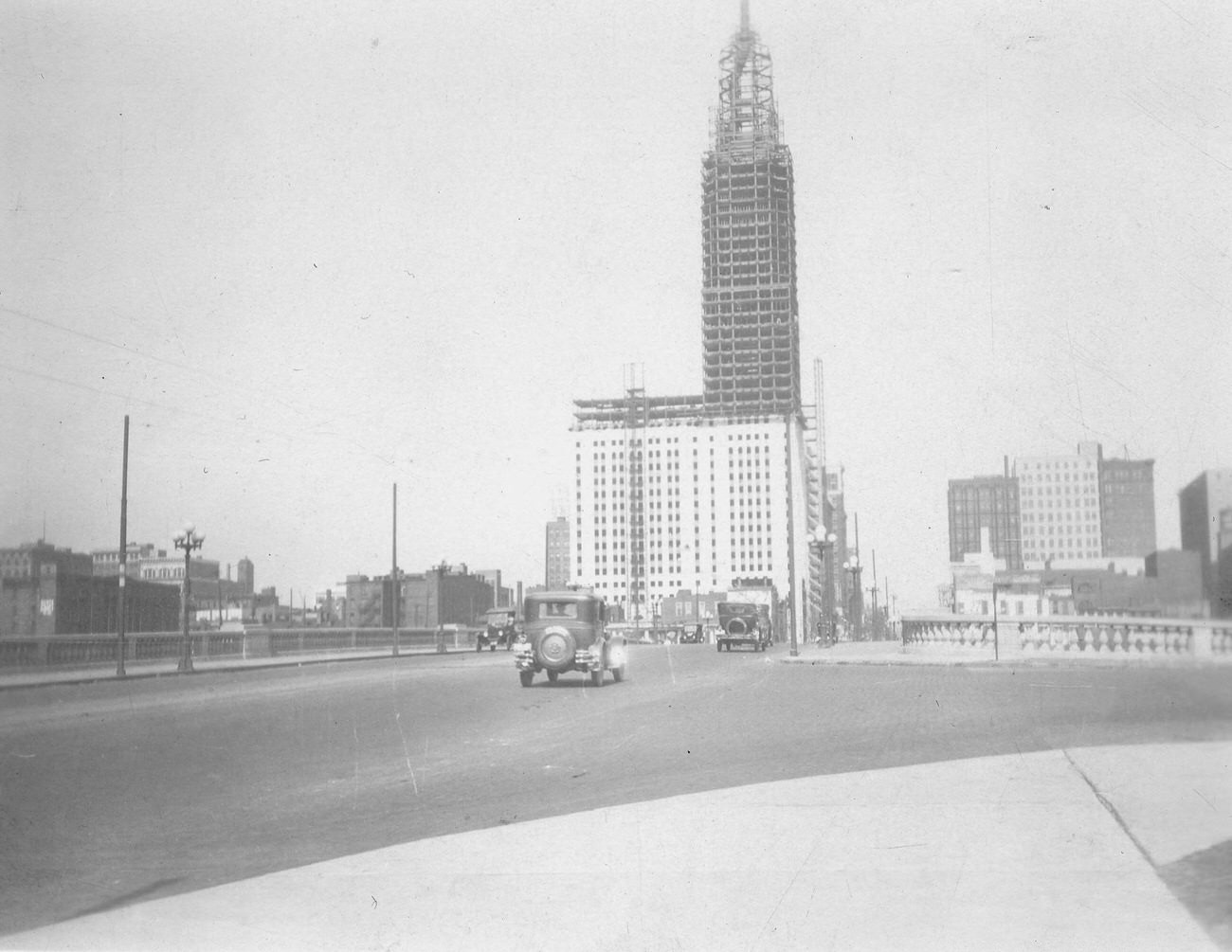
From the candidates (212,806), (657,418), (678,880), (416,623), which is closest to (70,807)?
(212,806)

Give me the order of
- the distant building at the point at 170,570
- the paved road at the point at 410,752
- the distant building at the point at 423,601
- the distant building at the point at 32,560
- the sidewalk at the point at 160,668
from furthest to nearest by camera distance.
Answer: the distant building at the point at 423,601 → the distant building at the point at 170,570 → the sidewalk at the point at 160,668 → the distant building at the point at 32,560 → the paved road at the point at 410,752

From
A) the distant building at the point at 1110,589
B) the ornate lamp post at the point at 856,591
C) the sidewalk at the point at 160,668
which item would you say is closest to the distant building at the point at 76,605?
the sidewalk at the point at 160,668

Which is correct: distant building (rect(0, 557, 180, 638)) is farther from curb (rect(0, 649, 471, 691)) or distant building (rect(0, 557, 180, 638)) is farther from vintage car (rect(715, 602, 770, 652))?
vintage car (rect(715, 602, 770, 652))

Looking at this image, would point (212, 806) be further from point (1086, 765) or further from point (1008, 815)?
point (1086, 765)

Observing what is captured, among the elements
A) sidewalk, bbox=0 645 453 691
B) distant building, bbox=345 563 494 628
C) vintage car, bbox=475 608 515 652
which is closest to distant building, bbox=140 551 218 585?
sidewalk, bbox=0 645 453 691

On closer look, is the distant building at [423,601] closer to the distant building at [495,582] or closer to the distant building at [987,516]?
the distant building at [495,582]
